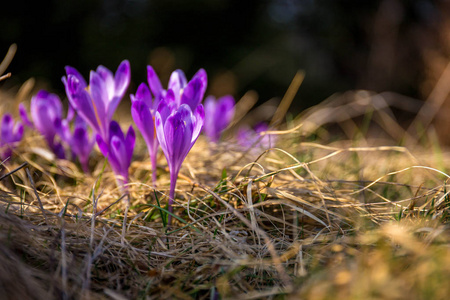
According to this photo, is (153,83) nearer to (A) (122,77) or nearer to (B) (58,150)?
(A) (122,77)

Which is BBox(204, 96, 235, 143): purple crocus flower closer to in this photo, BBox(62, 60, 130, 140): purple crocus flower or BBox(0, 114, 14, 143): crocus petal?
BBox(62, 60, 130, 140): purple crocus flower

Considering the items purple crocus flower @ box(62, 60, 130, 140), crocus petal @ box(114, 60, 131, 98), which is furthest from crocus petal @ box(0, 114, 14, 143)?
crocus petal @ box(114, 60, 131, 98)

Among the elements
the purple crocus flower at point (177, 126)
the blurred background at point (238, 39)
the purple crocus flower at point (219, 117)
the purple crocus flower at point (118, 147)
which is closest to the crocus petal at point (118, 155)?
the purple crocus flower at point (118, 147)

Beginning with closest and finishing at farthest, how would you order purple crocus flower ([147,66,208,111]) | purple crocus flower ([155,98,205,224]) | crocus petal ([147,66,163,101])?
purple crocus flower ([155,98,205,224]) < purple crocus flower ([147,66,208,111]) < crocus petal ([147,66,163,101])

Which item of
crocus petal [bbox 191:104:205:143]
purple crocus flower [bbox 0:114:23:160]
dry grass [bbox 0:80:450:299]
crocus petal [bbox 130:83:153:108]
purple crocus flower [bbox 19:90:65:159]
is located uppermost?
crocus petal [bbox 130:83:153:108]

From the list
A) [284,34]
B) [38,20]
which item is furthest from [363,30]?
[38,20]

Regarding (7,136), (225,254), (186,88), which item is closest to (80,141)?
(7,136)
